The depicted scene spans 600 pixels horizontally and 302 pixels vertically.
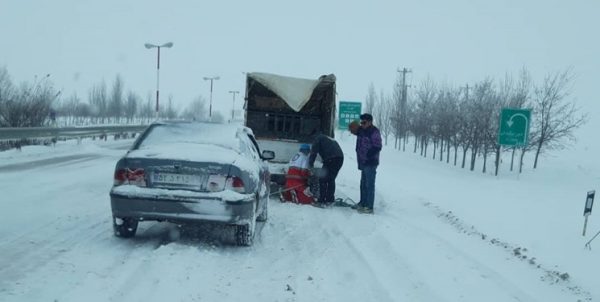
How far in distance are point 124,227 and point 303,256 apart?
86.3 inches

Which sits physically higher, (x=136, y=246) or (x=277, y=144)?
(x=277, y=144)

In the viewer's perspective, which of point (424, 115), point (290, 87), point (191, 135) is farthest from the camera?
point (424, 115)

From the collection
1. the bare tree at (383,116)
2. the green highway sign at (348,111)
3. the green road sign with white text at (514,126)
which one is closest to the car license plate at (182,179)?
the green road sign with white text at (514,126)

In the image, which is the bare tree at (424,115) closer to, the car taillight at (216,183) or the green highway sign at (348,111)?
the green highway sign at (348,111)

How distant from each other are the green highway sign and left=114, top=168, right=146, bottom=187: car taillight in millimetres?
20487

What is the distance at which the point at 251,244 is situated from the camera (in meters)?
6.89

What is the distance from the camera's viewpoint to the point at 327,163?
11547 millimetres

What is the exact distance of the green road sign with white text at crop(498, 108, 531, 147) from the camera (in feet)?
50.4

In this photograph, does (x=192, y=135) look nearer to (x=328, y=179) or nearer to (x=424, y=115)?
(x=328, y=179)

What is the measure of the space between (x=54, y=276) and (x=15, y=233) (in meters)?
2.24

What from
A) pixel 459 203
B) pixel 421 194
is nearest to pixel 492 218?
pixel 459 203

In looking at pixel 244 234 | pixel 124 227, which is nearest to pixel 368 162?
pixel 244 234

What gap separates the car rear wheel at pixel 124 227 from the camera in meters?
6.60

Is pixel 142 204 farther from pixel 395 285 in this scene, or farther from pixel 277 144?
pixel 277 144
